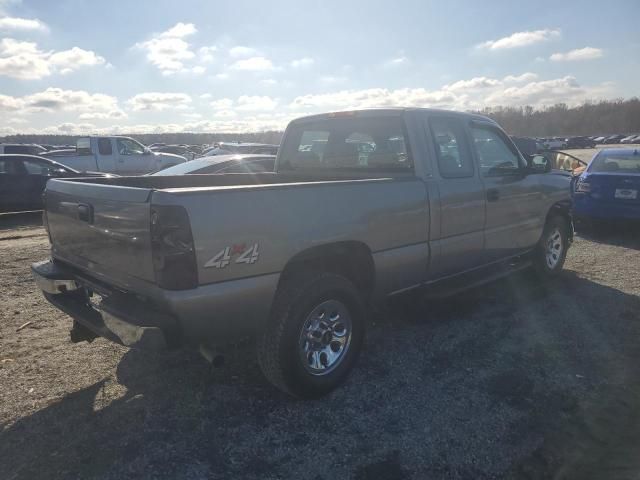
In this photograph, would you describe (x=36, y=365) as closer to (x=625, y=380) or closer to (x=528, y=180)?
(x=625, y=380)

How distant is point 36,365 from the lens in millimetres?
3697

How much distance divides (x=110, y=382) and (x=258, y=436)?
1.33 metres

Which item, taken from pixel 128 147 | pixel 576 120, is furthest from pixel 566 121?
Result: pixel 128 147

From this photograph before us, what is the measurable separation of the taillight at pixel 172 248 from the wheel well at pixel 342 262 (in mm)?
707

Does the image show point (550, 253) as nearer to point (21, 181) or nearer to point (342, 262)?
point (342, 262)

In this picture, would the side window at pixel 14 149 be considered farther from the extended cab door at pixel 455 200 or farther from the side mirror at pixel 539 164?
the side mirror at pixel 539 164

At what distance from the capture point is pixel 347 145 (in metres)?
4.56

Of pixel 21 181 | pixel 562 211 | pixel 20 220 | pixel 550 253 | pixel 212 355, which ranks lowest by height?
pixel 20 220

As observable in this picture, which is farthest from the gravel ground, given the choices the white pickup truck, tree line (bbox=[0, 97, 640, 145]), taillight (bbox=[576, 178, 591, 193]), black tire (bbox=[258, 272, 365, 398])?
tree line (bbox=[0, 97, 640, 145])

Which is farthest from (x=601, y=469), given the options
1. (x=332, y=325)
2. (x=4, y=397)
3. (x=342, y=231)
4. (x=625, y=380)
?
(x=4, y=397)

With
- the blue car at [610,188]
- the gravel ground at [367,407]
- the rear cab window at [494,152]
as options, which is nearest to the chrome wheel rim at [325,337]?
the gravel ground at [367,407]

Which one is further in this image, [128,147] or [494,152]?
[128,147]

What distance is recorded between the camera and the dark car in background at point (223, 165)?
8.14 metres

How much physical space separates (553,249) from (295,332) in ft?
14.2
